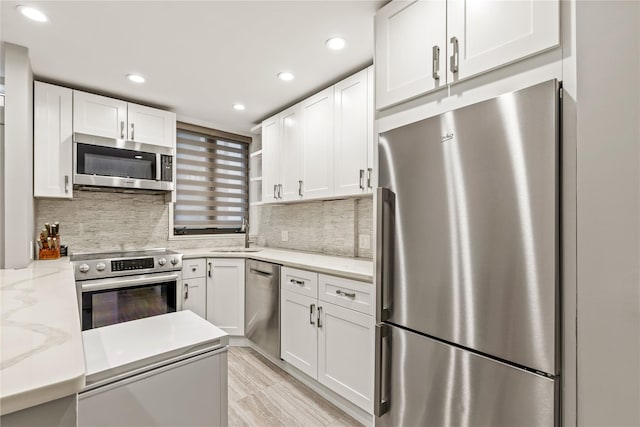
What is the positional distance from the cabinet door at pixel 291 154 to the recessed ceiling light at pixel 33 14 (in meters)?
1.80

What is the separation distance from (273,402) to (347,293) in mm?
953

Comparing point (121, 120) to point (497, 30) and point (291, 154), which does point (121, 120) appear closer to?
point (291, 154)

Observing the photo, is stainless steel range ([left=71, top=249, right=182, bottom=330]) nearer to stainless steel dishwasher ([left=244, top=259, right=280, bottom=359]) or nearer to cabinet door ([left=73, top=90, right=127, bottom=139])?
stainless steel dishwasher ([left=244, top=259, right=280, bottom=359])

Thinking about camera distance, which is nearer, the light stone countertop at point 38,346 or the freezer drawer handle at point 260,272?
the light stone countertop at point 38,346

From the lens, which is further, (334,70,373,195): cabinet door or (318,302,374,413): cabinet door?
(334,70,373,195): cabinet door

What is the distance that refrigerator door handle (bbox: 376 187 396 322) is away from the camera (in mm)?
1534

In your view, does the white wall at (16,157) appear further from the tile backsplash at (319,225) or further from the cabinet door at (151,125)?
the tile backsplash at (319,225)

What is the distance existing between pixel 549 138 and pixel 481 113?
0.26 meters

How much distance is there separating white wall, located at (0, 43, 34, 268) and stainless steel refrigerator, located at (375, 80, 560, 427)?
240 centimetres

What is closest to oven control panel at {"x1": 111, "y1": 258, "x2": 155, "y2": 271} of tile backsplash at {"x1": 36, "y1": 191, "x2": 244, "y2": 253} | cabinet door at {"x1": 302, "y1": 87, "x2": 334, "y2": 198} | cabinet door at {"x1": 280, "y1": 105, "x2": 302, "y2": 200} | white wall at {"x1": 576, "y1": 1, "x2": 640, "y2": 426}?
tile backsplash at {"x1": 36, "y1": 191, "x2": 244, "y2": 253}

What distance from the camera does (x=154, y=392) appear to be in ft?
3.85

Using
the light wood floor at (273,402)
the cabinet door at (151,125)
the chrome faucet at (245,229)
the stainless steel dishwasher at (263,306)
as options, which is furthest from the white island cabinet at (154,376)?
the chrome faucet at (245,229)

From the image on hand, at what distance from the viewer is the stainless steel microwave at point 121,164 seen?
104 inches

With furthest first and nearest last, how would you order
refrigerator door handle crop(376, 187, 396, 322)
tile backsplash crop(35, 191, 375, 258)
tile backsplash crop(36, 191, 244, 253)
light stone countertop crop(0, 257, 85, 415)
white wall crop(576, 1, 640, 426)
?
tile backsplash crop(36, 191, 244, 253), tile backsplash crop(35, 191, 375, 258), refrigerator door handle crop(376, 187, 396, 322), white wall crop(576, 1, 640, 426), light stone countertop crop(0, 257, 85, 415)
